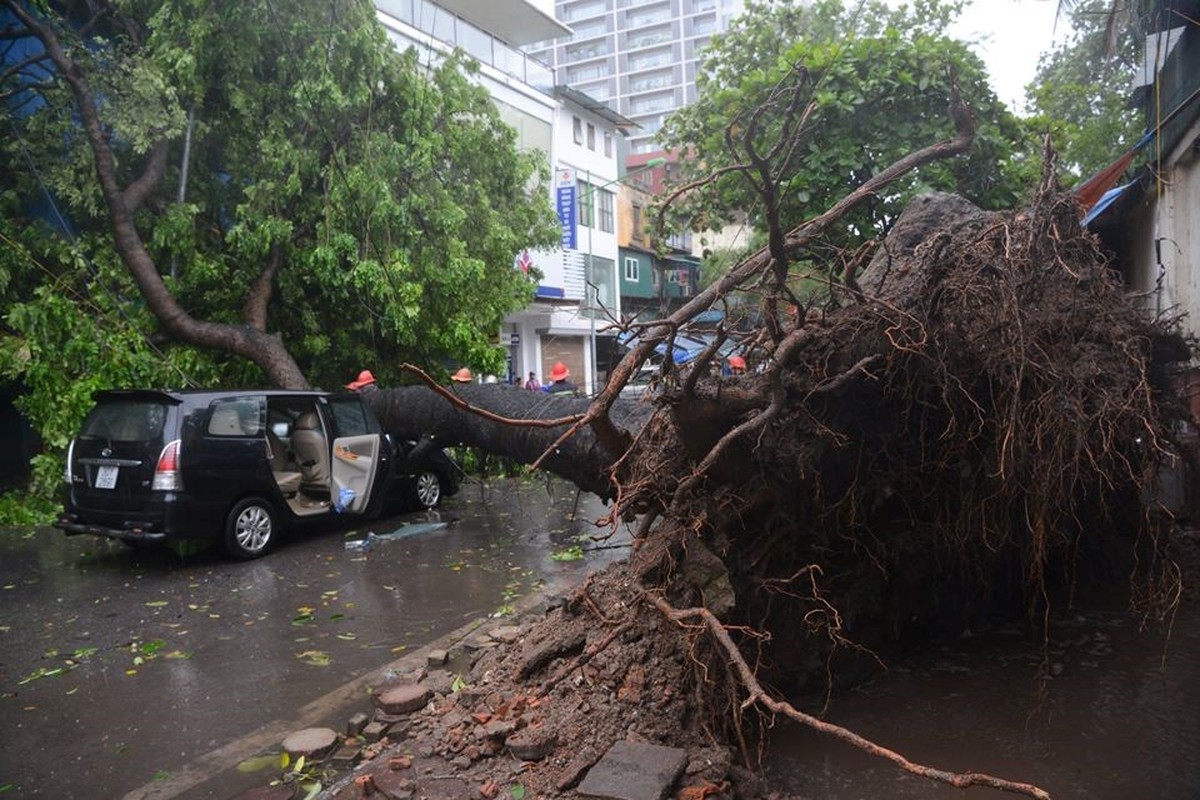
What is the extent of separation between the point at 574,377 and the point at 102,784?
88.4 feet

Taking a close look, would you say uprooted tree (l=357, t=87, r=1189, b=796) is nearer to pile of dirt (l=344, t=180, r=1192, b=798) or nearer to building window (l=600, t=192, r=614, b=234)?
pile of dirt (l=344, t=180, r=1192, b=798)

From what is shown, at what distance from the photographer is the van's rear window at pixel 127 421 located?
8195 millimetres

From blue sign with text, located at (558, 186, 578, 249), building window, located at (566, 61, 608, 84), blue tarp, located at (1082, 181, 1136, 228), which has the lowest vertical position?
blue tarp, located at (1082, 181, 1136, 228)

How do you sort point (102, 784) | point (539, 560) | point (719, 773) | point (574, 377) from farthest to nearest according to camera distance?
point (574, 377) < point (539, 560) < point (102, 784) < point (719, 773)

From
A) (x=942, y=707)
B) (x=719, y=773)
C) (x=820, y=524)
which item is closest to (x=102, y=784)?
(x=719, y=773)

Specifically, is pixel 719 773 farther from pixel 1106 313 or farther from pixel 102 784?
pixel 1106 313

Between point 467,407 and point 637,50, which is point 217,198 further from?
point 637,50

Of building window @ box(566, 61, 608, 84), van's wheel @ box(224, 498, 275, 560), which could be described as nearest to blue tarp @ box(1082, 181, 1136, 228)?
van's wheel @ box(224, 498, 275, 560)

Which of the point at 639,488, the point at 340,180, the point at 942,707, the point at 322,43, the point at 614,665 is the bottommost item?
the point at 942,707

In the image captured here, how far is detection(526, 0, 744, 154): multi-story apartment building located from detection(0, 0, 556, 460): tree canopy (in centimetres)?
8133

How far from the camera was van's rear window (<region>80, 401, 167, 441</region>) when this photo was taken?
8195 mm

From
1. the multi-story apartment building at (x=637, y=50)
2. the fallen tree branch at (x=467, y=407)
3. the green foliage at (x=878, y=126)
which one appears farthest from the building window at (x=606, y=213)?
the multi-story apartment building at (x=637, y=50)

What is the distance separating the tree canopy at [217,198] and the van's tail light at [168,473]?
3430 mm

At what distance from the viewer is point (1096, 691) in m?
5.24
